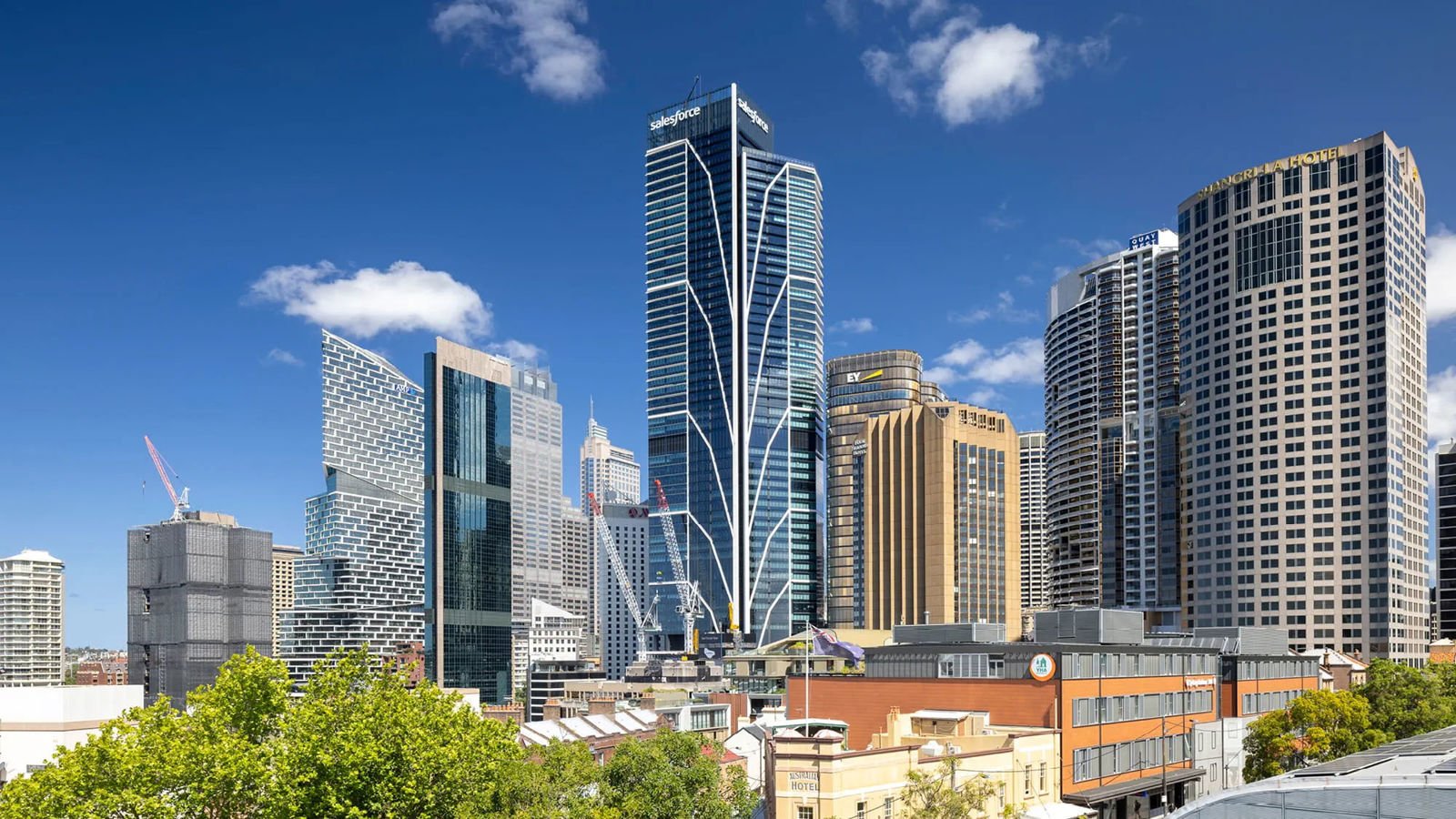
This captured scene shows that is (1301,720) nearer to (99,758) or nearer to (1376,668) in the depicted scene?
(1376,668)

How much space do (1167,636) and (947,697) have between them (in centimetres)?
8248

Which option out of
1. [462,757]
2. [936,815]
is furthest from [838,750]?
[462,757]

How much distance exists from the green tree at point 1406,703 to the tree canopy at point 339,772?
66756mm

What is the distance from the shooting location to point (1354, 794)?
149 feet

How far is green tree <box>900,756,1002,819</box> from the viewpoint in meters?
69.1

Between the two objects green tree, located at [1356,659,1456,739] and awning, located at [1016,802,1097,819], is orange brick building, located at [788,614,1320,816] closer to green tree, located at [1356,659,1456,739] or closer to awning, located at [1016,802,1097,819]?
green tree, located at [1356,659,1456,739]

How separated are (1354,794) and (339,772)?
5632cm

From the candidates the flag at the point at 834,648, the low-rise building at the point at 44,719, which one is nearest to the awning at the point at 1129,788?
the flag at the point at 834,648

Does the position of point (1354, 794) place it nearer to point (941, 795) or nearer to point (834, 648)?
point (941, 795)

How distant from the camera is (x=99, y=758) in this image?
242 feet

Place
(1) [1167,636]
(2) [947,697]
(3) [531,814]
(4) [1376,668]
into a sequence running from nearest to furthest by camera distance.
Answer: (3) [531,814]
(2) [947,697]
(4) [1376,668]
(1) [1167,636]

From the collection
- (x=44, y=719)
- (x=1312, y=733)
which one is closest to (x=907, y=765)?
(x=1312, y=733)

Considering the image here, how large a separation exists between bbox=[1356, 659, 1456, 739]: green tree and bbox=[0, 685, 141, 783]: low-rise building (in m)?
164

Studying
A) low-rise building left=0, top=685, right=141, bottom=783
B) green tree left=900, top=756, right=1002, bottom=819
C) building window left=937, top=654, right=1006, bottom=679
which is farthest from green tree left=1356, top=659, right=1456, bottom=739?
low-rise building left=0, top=685, right=141, bottom=783
